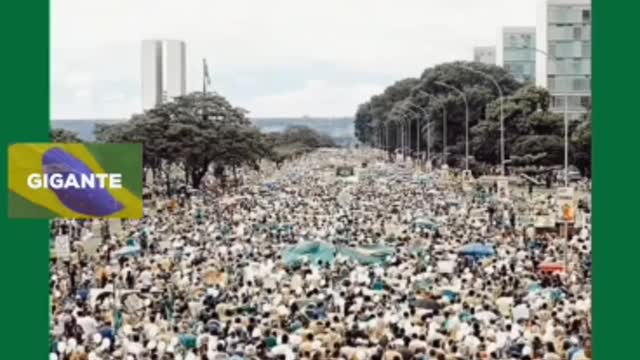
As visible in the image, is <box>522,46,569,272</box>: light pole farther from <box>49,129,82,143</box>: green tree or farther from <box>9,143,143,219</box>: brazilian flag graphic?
A: <box>49,129,82,143</box>: green tree

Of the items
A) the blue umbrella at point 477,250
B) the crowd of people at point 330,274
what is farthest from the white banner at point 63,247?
the blue umbrella at point 477,250

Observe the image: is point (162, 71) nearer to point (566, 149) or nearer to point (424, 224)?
point (424, 224)

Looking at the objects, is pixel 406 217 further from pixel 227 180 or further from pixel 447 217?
pixel 227 180

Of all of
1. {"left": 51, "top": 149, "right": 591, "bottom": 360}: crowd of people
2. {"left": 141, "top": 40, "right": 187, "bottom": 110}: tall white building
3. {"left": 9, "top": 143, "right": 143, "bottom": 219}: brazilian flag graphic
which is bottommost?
{"left": 51, "top": 149, "right": 591, "bottom": 360}: crowd of people

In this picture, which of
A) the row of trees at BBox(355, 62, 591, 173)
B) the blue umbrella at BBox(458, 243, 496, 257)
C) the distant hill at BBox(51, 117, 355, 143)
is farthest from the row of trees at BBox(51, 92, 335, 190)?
the blue umbrella at BBox(458, 243, 496, 257)

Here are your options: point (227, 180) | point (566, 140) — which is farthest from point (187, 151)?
point (566, 140)

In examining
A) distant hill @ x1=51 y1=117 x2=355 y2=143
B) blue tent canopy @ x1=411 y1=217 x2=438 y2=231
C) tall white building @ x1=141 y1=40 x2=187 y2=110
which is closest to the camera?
tall white building @ x1=141 y1=40 x2=187 y2=110

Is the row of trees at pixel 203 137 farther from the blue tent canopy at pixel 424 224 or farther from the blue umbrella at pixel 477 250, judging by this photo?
the blue umbrella at pixel 477 250

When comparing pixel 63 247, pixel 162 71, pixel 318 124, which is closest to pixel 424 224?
pixel 318 124
